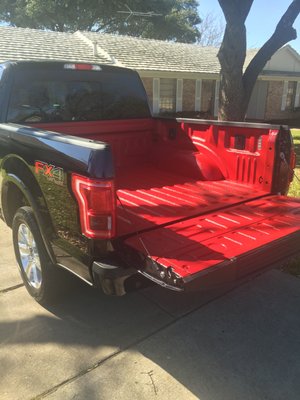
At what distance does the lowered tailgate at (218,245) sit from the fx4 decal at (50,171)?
643mm

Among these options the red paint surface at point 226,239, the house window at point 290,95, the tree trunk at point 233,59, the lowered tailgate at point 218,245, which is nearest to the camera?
the lowered tailgate at point 218,245

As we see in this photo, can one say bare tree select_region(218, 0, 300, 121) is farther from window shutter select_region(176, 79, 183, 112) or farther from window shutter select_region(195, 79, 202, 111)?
window shutter select_region(195, 79, 202, 111)

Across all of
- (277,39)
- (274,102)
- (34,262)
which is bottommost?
(34,262)

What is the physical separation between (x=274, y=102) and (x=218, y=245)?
26232mm

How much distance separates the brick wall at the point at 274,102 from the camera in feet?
86.4

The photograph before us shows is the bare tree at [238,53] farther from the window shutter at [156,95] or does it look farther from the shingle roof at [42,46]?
the window shutter at [156,95]

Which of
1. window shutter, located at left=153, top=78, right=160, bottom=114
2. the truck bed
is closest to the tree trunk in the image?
the truck bed

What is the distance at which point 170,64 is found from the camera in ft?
70.9

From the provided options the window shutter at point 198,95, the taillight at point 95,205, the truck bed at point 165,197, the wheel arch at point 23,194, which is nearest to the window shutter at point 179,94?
the window shutter at point 198,95

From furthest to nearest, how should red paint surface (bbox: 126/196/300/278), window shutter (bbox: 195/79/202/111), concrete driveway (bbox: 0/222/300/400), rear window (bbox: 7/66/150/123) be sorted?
window shutter (bbox: 195/79/202/111) < rear window (bbox: 7/66/150/123) < concrete driveway (bbox: 0/222/300/400) < red paint surface (bbox: 126/196/300/278)

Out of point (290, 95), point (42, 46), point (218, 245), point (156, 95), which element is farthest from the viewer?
point (290, 95)

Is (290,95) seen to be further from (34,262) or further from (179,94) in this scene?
(34,262)

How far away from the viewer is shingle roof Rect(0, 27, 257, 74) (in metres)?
17.6

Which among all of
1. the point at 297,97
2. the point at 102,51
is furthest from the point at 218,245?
the point at 297,97
